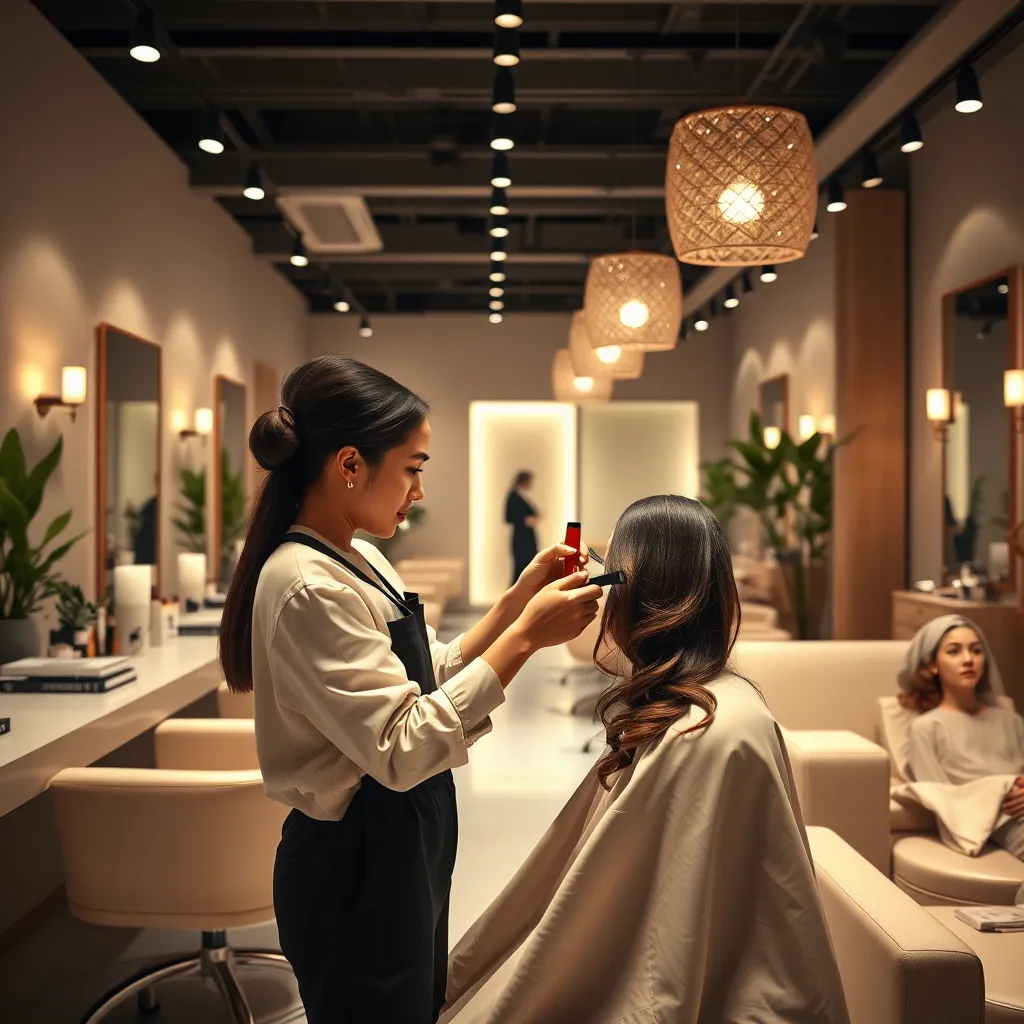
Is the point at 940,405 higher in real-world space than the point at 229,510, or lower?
higher

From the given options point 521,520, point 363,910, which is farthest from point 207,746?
point 521,520

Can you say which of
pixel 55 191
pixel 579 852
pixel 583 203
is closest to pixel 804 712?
pixel 579 852

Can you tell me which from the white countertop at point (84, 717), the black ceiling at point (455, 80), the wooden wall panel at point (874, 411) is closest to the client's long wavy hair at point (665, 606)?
the white countertop at point (84, 717)

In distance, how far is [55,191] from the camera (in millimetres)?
4762

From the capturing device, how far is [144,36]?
4180 mm

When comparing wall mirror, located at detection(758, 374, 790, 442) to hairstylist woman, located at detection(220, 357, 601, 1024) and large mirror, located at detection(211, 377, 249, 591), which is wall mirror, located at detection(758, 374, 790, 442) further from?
hairstylist woman, located at detection(220, 357, 601, 1024)

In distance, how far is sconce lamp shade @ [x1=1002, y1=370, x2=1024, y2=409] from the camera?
5359mm

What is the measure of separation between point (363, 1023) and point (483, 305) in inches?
456

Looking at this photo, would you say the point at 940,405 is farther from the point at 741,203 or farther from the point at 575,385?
the point at 741,203

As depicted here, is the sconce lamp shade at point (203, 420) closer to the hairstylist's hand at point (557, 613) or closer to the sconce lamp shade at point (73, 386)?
the sconce lamp shade at point (73, 386)

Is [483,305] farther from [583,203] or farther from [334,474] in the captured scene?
[334,474]

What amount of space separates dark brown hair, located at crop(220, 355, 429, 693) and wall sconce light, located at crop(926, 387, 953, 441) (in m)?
5.37

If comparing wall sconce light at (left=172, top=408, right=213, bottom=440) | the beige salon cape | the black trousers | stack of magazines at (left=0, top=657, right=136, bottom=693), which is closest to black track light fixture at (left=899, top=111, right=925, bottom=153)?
stack of magazines at (left=0, top=657, right=136, bottom=693)

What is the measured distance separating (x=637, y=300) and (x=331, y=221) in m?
3.61
